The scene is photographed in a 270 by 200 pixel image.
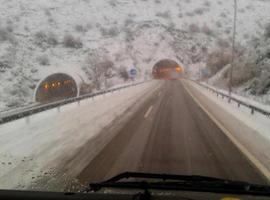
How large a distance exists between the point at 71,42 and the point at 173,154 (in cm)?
6468

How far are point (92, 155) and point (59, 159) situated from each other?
78 cm

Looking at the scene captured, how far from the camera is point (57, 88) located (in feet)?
169

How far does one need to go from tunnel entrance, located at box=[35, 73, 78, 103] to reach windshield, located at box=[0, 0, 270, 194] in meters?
0.19

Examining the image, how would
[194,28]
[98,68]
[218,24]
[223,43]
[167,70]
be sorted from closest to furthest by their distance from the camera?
[98,68]
[223,43]
[194,28]
[167,70]
[218,24]

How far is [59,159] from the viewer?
26.5ft

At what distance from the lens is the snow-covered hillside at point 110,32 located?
5922 cm

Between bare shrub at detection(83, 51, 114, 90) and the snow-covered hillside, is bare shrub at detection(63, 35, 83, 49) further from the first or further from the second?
bare shrub at detection(83, 51, 114, 90)

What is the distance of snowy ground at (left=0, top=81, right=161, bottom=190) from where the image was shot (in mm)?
6801

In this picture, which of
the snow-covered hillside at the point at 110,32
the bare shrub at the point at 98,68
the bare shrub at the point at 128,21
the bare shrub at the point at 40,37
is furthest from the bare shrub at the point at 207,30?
the bare shrub at the point at 40,37

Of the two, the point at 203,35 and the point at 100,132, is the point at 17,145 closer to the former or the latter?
the point at 100,132

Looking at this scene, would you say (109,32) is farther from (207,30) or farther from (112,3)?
(207,30)

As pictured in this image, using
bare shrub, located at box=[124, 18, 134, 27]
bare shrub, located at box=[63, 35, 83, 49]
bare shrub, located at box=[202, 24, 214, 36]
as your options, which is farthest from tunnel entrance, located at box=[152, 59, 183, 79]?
bare shrub, located at box=[63, 35, 83, 49]

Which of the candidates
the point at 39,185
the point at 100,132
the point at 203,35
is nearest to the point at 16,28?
the point at 203,35

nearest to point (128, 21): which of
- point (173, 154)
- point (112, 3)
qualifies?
point (112, 3)
